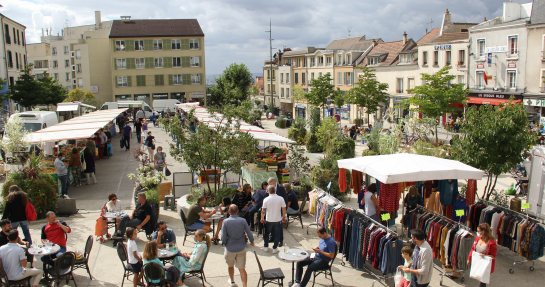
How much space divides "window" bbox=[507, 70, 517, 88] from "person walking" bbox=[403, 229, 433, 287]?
3083 centimetres

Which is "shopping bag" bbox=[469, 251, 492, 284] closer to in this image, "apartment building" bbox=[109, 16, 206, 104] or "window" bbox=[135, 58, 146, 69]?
"apartment building" bbox=[109, 16, 206, 104]

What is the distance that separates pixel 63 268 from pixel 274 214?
4.08m

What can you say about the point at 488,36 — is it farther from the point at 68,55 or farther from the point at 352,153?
the point at 68,55

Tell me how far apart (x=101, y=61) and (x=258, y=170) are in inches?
2119

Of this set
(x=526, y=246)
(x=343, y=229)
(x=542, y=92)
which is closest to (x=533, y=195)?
(x=526, y=246)

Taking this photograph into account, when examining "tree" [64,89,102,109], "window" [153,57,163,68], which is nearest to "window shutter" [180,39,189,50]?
"window" [153,57,163,68]

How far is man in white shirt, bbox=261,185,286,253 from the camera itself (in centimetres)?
902

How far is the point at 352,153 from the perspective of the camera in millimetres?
19000

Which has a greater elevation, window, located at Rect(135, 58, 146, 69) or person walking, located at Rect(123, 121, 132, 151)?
window, located at Rect(135, 58, 146, 69)

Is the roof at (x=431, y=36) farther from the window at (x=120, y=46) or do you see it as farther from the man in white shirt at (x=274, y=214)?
the window at (x=120, y=46)

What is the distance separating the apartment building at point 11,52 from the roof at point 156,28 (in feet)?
34.1

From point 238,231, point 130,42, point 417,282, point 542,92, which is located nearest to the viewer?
point 417,282

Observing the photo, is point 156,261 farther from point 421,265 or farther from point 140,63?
point 140,63

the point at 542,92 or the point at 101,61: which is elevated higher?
the point at 101,61
